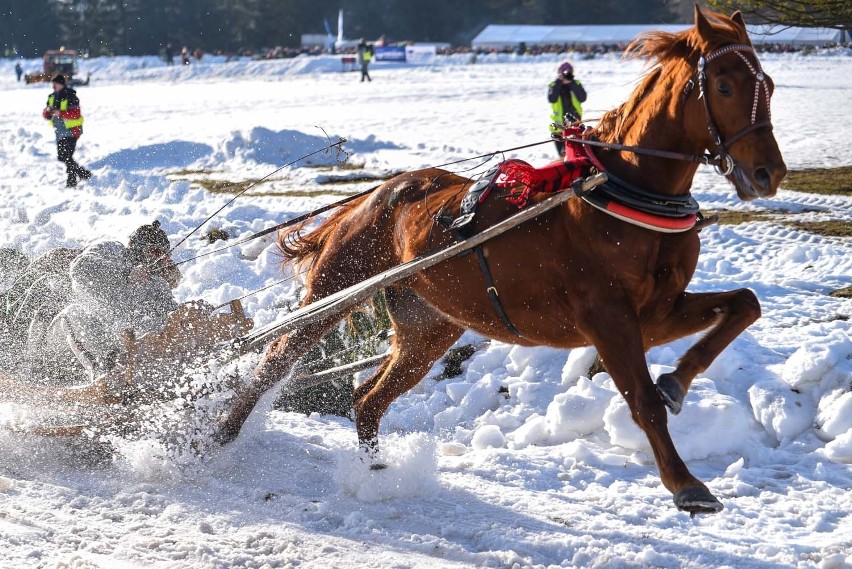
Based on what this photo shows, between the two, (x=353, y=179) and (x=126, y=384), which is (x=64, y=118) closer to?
(x=353, y=179)

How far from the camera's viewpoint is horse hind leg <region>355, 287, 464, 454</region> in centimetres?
586

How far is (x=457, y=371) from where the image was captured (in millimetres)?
7336

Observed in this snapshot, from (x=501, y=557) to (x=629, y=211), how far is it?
154 cm

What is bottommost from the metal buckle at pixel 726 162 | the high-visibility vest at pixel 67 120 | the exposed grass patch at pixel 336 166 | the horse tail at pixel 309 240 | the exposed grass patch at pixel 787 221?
the exposed grass patch at pixel 336 166

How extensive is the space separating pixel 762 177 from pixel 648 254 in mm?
577

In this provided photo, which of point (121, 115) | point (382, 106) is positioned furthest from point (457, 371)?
point (121, 115)

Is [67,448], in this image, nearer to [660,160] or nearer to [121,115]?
[660,160]

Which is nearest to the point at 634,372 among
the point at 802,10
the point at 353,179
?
the point at 802,10

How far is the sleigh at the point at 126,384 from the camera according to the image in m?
5.80

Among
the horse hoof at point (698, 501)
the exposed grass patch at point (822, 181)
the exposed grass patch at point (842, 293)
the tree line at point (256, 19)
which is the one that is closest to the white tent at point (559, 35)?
the tree line at point (256, 19)

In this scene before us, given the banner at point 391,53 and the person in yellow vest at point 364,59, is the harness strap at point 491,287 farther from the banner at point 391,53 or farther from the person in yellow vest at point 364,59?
the banner at point 391,53

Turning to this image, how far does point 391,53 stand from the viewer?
5012cm

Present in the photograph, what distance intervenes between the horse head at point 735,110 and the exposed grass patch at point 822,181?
27.3 feet

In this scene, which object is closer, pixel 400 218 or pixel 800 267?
pixel 400 218
